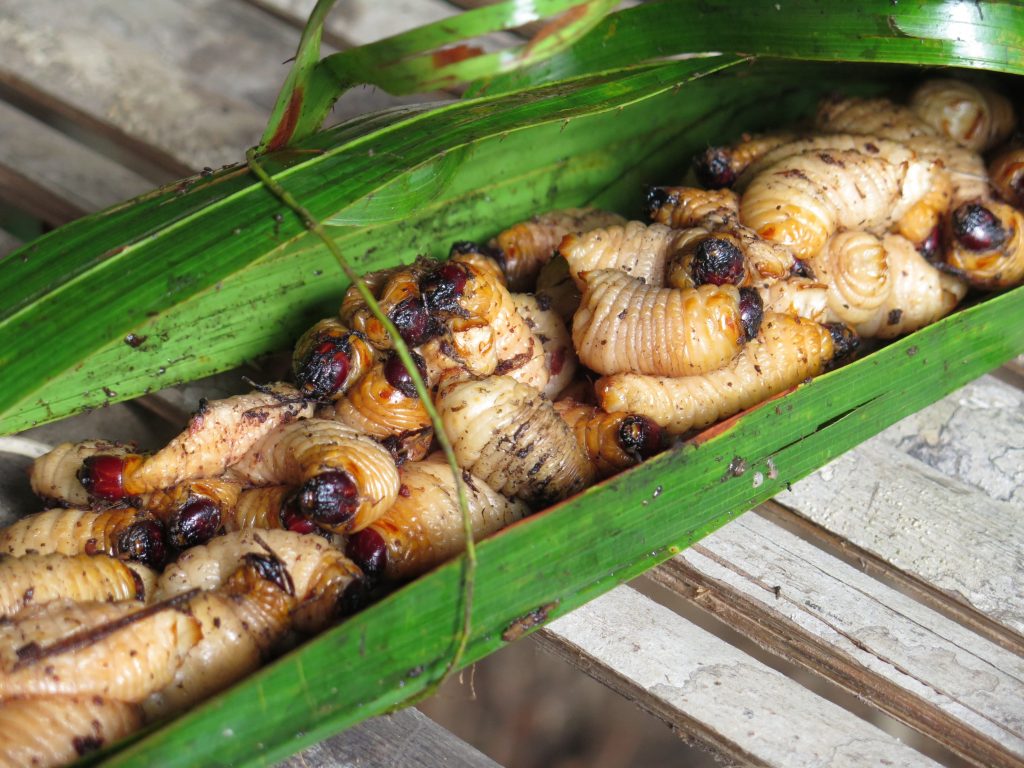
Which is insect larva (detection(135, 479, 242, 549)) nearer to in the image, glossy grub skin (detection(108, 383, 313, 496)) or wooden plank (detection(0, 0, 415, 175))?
glossy grub skin (detection(108, 383, 313, 496))

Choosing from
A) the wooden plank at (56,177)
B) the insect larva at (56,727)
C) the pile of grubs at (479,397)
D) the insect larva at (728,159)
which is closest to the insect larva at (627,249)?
the pile of grubs at (479,397)

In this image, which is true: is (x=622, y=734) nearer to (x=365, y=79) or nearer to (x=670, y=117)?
(x=670, y=117)

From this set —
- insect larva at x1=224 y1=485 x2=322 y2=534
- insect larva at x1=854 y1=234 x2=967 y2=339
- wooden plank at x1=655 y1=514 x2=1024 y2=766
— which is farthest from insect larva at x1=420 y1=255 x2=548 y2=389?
insect larva at x1=854 y1=234 x2=967 y2=339

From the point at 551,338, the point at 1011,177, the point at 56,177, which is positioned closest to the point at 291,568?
the point at 551,338

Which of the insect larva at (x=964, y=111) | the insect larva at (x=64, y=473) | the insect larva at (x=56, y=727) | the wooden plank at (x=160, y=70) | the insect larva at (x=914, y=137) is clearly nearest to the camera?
the insect larva at (x=56, y=727)

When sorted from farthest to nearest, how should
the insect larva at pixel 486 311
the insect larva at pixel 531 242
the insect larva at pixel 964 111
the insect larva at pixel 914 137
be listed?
the insect larva at pixel 964 111 < the insect larva at pixel 914 137 < the insect larva at pixel 531 242 < the insect larva at pixel 486 311

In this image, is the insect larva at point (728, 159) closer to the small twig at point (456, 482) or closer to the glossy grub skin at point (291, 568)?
the small twig at point (456, 482)

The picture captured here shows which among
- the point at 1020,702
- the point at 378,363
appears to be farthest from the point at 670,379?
the point at 1020,702
